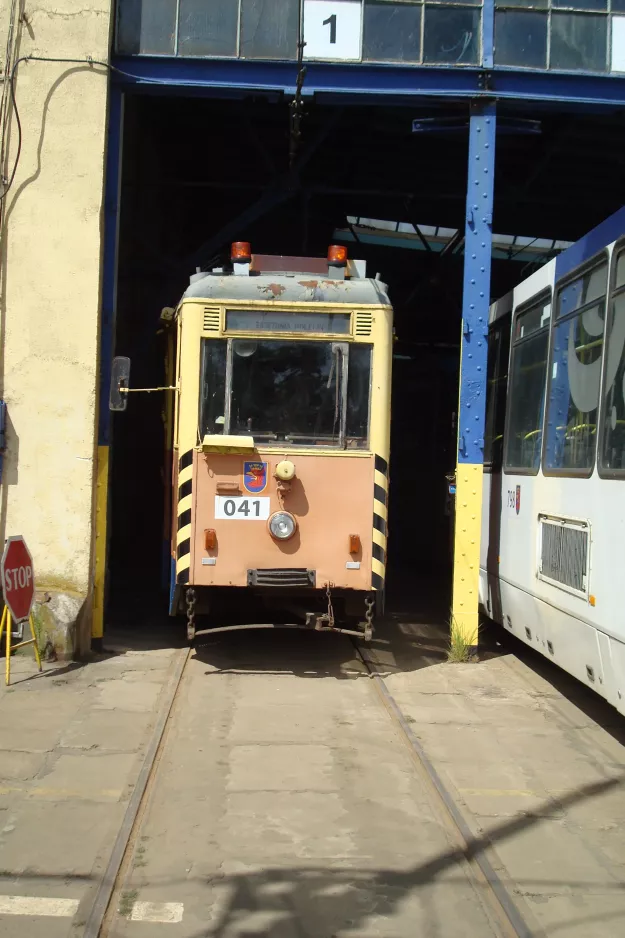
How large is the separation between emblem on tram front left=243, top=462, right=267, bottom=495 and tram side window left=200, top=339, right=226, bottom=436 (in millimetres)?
410

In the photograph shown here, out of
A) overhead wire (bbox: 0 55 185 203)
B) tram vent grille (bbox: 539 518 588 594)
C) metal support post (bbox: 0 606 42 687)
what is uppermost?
overhead wire (bbox: 0 55 185 203)

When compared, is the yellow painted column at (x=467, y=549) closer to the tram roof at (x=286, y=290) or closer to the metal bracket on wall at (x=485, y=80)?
the tram roof at (x=286, y=290)

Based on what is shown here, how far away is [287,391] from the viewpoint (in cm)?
841

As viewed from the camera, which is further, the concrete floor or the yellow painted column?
the yellow painted column

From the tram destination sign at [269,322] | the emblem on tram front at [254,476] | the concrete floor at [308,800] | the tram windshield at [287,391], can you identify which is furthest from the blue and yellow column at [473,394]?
the emblem on tram front at [254,476]

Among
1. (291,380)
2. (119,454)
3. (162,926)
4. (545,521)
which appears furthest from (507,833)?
(119,454)

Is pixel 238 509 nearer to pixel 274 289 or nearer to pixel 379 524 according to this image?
pixel 379 524

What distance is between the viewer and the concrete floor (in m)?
4.07

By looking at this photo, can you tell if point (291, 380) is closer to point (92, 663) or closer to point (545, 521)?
point (545, 521)

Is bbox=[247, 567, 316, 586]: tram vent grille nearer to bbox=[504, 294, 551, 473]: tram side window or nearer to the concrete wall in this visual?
the concrete wall

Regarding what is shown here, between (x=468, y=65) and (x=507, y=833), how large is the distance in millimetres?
Result: 7498

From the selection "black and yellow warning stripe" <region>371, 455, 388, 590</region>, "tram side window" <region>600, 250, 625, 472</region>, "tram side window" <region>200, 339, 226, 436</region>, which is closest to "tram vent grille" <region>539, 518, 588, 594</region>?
"tram side window" <region>600, 250, 625, 472</region>

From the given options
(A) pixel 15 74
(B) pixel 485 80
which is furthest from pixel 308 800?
(B) pixel 485 80

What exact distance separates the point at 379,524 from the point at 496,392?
2383 millimetres
